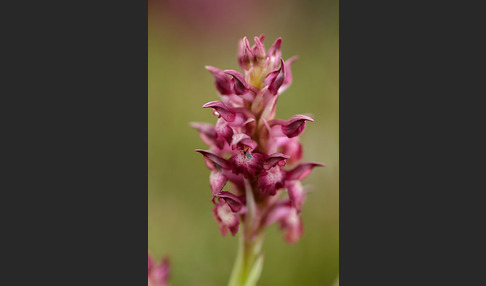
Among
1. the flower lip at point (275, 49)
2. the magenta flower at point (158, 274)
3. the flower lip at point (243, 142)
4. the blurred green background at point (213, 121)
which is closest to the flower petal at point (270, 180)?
the flower lip at point (243, 142)

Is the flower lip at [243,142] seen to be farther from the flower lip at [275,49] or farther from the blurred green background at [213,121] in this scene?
the blurred green background at [213,121]

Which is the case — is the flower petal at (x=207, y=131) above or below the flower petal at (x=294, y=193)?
above

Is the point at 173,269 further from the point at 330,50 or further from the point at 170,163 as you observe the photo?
the point at 330,50

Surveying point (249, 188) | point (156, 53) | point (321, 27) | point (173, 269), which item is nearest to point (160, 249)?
point (173, 269)

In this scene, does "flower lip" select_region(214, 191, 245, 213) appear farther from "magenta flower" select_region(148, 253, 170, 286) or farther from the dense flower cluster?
"magenta flower" select_region(148, 253, 170, 286)

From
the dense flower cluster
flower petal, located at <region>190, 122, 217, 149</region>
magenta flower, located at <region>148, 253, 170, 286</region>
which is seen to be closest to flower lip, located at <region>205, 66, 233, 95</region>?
the dense flower cluster

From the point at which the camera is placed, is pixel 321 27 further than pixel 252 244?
Yes
